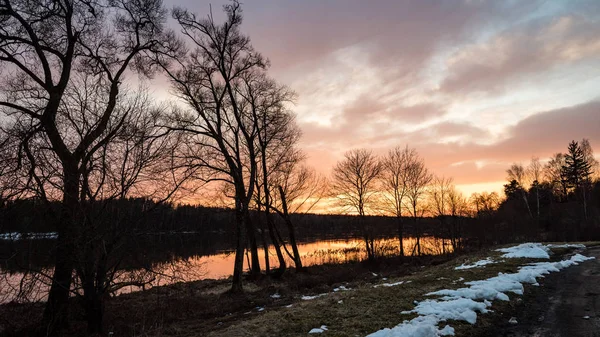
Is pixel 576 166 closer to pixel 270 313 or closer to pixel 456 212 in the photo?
pixel 456 212

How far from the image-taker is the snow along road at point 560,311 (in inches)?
250

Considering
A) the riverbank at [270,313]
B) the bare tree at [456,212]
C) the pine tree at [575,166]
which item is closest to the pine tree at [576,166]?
the pine tree at [575,166]

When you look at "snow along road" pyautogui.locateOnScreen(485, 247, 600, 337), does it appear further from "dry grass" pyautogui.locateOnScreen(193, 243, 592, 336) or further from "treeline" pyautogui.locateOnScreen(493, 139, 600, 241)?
"treeline" pyautogui.locateOnScreen(493, 139, 600, 241)

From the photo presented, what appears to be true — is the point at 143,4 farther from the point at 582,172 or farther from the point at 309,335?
the point at 582,172

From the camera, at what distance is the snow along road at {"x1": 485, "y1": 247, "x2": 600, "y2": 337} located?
6.35 meters

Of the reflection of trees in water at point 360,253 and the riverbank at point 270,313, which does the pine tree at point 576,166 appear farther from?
the riverbank at point 270,313

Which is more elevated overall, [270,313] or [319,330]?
[319,330]

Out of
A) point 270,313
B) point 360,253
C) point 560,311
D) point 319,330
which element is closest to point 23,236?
point 270,313

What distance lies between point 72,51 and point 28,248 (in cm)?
616

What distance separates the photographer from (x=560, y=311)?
7633 millimetres

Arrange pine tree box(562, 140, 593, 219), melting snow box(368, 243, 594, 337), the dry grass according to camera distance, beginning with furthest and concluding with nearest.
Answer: pine tree box(562, 140, 593, 219) < the dry grass < melting snow box(368, 243, 594, 337)

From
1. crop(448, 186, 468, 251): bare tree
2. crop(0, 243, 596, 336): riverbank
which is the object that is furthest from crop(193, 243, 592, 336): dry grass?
crop(448, 186, 468, 251): bare tree

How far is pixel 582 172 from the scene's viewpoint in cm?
6681

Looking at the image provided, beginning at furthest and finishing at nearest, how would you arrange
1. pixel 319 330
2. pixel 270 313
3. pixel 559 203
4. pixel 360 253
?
1. pixel 559 203
2. pixel 360 253
3. pixel 270 313
4. pixel 319 330
